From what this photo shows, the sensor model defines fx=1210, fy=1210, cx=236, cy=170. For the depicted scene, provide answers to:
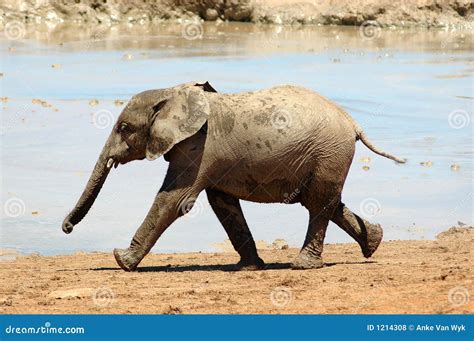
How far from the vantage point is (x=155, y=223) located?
1138cm

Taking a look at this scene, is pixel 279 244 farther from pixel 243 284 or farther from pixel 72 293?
pixel 72 293

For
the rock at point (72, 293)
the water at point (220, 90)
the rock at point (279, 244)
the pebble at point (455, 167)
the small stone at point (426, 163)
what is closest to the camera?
the rock at point (72, 293)

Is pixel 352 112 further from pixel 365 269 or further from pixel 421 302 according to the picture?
pixel 421 302

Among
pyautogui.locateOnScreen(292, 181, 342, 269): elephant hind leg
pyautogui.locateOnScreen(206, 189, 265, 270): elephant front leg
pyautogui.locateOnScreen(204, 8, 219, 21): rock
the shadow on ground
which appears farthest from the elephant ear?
pyautogui.locateOnScreen(204, 8, 219, 21): rock

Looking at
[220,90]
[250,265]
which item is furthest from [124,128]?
[220,90]

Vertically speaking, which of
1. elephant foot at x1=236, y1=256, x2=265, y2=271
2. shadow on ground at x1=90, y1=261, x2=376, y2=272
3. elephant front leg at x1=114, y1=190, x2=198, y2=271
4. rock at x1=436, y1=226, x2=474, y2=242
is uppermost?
elephant front leg at x1=114, y1=190, x2=198, y2=271

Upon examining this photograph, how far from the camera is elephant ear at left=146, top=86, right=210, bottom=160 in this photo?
1121 centimetres

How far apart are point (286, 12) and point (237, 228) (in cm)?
3253

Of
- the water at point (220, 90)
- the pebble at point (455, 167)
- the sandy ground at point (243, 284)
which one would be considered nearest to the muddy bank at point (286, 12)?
the water at point (220, 90)

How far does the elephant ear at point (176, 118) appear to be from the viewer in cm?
1121

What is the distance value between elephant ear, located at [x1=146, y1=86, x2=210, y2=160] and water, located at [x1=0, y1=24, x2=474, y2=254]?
7.46 ft

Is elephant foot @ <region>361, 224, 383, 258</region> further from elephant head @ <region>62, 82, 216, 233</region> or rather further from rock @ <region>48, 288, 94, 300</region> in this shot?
rock @ <region>48, 288, 94, 300</region>

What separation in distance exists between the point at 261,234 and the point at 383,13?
30.4 metres

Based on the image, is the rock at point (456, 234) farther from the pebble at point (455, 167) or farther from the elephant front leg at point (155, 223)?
the elephant front leg at point (155, 223)
